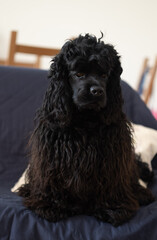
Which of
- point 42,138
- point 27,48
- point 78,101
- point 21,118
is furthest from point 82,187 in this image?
point 27,48

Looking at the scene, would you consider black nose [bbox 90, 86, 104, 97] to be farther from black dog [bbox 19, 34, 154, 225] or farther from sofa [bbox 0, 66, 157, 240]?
sofa [bbox 0, 66, 157, 240]

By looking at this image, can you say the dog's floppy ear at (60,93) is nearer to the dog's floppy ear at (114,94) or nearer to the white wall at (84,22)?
the dog's floppy ear at (114,94)

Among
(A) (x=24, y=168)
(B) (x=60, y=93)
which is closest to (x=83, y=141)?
(B) (x=60, y=93)

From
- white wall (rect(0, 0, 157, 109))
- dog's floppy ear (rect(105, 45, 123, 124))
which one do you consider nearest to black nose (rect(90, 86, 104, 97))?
dog's floppy ear (rect(105, 45, 123, 124))

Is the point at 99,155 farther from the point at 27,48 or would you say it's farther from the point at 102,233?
the point at 27,48

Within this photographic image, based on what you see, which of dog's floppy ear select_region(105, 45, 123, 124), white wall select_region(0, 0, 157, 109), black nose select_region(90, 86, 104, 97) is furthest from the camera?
white wall select_region(0, 0, 157, 109)

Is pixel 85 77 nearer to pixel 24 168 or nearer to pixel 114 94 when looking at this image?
pixel 114 94

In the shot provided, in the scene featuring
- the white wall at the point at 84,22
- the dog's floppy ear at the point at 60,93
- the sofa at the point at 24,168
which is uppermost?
the white wall at the point at 84,22

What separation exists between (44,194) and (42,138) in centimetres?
28

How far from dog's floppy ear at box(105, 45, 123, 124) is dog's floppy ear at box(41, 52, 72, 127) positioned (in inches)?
7.2

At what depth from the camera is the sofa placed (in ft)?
4.22

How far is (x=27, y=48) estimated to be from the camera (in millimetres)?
2791

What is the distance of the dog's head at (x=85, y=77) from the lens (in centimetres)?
120

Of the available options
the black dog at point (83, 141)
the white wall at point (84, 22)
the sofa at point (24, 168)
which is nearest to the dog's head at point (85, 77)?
the black dog at point (83, 141)
